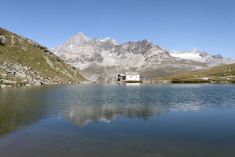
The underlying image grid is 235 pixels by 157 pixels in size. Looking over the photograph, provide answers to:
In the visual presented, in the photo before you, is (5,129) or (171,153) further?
(5,129)

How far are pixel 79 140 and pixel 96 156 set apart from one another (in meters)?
6.78

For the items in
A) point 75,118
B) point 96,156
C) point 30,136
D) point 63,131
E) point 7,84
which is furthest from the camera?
point 7,84

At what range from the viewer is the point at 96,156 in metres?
26.7

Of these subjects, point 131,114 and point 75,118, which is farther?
point 131,114

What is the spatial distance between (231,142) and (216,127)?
9198 mm

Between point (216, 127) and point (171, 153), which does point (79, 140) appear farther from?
point (216, 127)

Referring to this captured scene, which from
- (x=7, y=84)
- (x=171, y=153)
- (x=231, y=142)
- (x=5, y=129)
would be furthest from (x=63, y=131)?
(x=7, y=84)

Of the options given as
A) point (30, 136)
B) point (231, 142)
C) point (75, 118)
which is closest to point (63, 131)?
point (30, 136)

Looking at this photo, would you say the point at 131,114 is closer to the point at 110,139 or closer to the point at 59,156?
the point at 110,139

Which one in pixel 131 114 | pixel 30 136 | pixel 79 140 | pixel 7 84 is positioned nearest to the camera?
pixel 79 140

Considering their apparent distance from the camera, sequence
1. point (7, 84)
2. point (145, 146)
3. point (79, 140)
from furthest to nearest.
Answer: point (7, 84), point (79, 140), point (145, 146)

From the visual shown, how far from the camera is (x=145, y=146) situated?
30.1 metres

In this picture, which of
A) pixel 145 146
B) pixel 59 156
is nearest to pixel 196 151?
pixel 145 146

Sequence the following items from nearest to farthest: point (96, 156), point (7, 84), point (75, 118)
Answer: point (96, 156) → point (75, 118) → point (7, 84)
